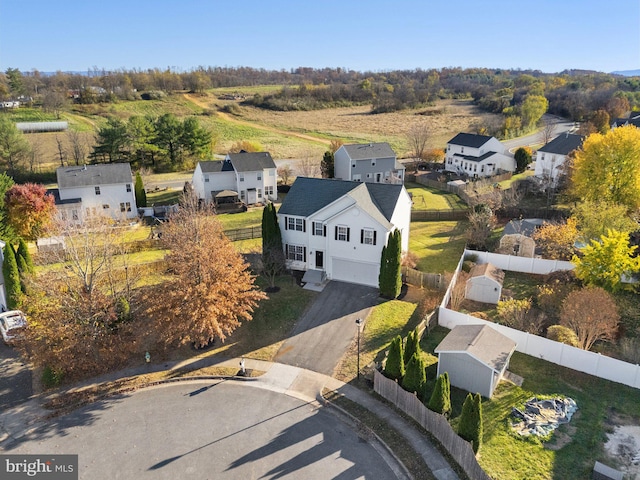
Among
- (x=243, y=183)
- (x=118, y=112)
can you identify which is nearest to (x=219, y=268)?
(x=243, y=183)

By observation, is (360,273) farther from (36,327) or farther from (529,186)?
(529,186)

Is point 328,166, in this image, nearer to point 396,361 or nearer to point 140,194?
point 140,194

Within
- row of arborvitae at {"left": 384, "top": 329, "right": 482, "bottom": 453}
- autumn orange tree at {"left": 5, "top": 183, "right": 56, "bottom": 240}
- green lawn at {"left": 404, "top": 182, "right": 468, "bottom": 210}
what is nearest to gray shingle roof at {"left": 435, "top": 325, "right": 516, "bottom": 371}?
row of arborvitae at {"left": 384, "top": 329, "right": 482, "bottom": 453}

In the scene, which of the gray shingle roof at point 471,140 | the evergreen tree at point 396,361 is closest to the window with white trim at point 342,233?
the evergreen tree at point 396,361

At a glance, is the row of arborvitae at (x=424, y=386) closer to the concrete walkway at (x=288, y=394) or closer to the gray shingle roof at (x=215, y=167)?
Result: the concrete walkway at (x=288, y=394)

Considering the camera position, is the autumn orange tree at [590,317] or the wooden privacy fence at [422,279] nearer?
the autumn orange tree at [590,317]

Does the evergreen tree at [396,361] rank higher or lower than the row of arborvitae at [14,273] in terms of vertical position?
lower
